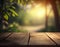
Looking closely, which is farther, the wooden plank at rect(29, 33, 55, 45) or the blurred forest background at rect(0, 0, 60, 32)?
the blurred forest background at rect(0, 0, 60, 32)

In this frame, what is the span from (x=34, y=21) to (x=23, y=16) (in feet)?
4.12

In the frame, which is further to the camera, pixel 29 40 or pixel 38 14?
pixel 38 14

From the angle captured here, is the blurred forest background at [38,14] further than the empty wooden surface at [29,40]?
Yes

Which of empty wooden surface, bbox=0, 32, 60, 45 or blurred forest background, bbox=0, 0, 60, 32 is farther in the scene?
blurred forest background, bbox=0, 0, 60, 32

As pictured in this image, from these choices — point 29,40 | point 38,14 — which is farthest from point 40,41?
point 38,14

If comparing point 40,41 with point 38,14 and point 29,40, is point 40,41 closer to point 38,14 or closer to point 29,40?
point 29,40

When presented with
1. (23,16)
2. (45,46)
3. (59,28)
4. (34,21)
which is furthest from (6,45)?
(34,21)

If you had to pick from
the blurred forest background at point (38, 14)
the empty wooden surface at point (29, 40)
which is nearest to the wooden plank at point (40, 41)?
the empty wooden surface at point (29, 40)

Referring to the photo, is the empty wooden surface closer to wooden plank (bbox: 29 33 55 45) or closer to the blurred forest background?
wooden plank (bbox: 29 33 55 45)

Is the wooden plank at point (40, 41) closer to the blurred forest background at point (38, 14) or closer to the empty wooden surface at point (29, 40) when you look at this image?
the empty wooden surface at point (29, 40)

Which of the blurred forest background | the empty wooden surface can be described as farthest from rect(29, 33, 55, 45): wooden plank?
the blurred forest background

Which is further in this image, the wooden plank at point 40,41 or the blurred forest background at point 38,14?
the blurred forest background at point 38,14

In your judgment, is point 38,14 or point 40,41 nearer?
point 40,41

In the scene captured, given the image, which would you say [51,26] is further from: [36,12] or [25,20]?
[25,20]
